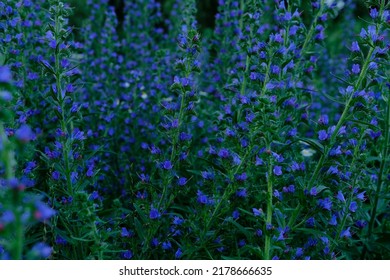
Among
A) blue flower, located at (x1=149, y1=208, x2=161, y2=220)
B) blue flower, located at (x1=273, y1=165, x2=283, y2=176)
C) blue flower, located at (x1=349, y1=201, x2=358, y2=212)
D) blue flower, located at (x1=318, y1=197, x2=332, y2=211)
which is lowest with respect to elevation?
blue flower, located at (x1=149, y1=208, x2=161, y2=220)

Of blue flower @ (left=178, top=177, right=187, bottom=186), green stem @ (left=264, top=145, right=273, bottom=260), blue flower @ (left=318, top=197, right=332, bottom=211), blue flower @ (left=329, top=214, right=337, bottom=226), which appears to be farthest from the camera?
blue flower @ (left=178, top=177, right=187, bottom=186)

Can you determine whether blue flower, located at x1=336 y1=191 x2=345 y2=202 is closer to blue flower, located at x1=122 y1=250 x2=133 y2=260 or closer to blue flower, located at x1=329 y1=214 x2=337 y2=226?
blue flower, located at x1=329 y1=214 x2=337 y2=226

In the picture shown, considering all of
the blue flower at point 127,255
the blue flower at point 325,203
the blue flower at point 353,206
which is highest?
the blue flower at point 325,203

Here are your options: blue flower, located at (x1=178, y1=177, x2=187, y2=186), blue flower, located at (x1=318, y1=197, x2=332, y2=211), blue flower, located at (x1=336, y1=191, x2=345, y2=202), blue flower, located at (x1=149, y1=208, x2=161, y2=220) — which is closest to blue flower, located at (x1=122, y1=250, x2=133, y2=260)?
blue flower, located at (x1=149, y1=208, x2=161, y2=220)

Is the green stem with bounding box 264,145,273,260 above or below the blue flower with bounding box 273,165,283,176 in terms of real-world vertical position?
below

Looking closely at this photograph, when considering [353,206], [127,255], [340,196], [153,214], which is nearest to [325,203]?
[340,196]

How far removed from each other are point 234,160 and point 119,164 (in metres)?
1.59

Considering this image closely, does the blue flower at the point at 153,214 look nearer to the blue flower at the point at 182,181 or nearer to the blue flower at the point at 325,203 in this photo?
the blue flower at the point at 182,181

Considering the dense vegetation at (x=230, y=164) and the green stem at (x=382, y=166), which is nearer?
the dense vegetation at (x=230, y=164)

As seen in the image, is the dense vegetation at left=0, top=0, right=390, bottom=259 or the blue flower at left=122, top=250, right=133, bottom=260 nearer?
the dense vegetation at left=0, top=0, right=390, bottom=259

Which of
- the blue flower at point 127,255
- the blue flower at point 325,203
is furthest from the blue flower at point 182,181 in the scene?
the blue flower at point 325,203

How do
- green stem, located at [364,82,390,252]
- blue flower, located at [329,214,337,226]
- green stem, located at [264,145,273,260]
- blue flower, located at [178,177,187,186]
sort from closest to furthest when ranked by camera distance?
green stem, located at [264,145,273,260] → blue flower, located at [329,214,337,226] → blue flower, located at [178,177,187,186] → green stem, located at [364,82,390,252]

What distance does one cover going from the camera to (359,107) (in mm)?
2924
